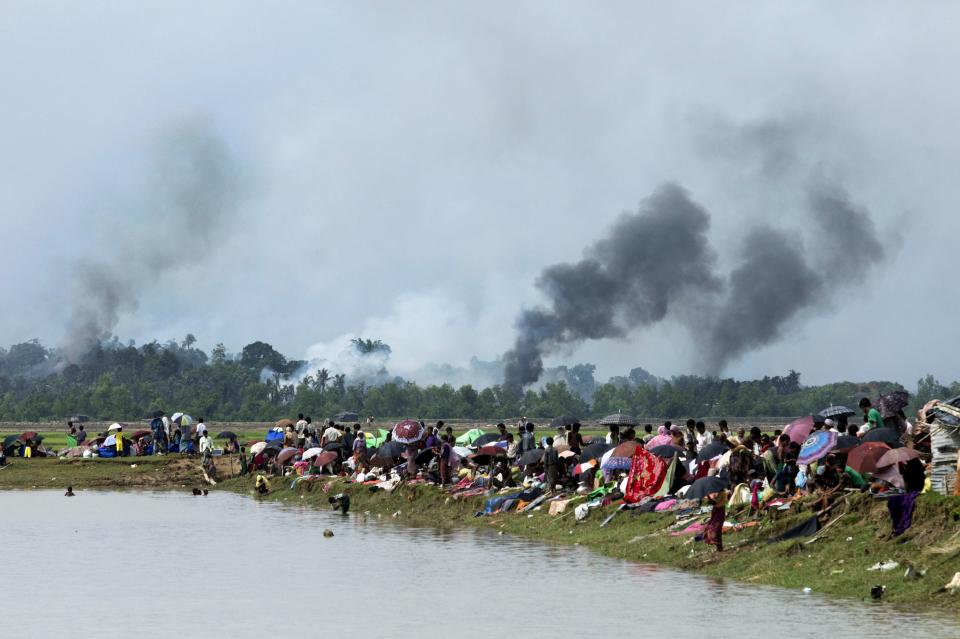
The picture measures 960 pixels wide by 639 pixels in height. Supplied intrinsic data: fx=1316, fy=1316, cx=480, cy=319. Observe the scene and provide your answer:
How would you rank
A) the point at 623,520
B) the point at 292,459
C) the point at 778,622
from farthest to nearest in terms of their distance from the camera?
the point at 292,459
the point at 623,520
the point at 778,622

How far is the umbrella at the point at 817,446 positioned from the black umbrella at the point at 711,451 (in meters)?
4.34

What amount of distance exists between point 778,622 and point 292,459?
3268cm

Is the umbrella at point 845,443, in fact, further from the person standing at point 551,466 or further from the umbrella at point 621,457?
the person standing at point 551,466

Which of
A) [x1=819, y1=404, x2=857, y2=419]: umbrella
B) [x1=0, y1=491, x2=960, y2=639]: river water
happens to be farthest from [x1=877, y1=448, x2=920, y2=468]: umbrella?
[x1=819, y1=404, x2=857, y2=419]: umbrella

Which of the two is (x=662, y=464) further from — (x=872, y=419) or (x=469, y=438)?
(x=469, y=438)

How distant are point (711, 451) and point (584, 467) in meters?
4.80

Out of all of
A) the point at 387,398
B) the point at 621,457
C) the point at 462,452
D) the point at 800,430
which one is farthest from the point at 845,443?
the point at 387,398

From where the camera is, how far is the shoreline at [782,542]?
21438 mm

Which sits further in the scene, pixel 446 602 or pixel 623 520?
pixel 623 520

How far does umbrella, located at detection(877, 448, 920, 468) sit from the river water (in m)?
3.18

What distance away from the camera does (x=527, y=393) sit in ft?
508

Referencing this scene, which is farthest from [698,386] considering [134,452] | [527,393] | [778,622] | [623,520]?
[778,622]

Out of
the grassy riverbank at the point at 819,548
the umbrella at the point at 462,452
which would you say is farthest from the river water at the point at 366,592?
the umbrella at the point at 462,452

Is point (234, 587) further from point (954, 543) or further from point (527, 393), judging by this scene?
point (527, 393)
